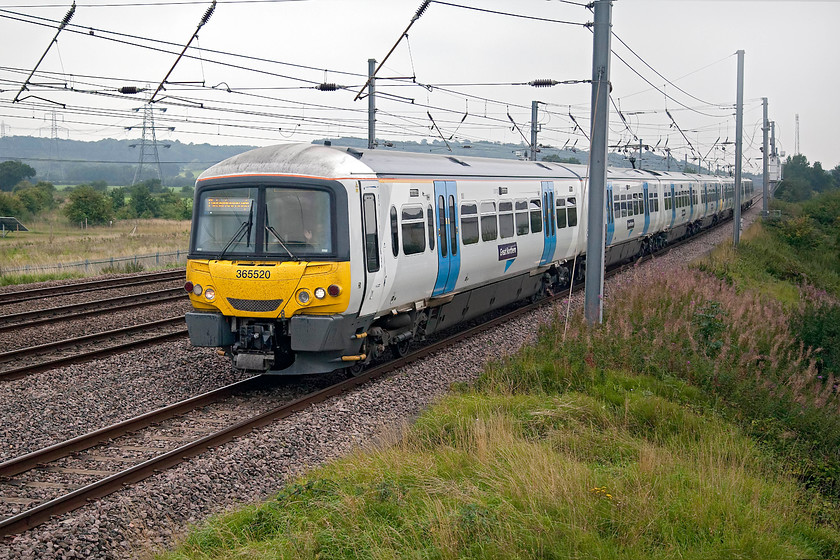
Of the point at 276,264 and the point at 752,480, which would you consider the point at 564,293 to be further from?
the point at 752,480

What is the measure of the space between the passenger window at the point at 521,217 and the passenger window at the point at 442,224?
3404 millimetres

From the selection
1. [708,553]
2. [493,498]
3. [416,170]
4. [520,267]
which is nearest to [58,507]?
[493,498]

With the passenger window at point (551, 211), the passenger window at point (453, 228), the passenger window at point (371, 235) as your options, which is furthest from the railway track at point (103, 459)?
the passenger window at point (551, 211)

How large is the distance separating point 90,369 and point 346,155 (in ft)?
15.6

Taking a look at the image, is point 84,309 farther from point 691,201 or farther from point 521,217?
point 691,201

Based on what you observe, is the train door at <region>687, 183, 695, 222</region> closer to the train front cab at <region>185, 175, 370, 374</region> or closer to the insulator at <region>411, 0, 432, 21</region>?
the insulator at <region>411, 0, 432, 21</region>

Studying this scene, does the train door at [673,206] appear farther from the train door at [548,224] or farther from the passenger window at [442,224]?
the passenger window at [442,224]

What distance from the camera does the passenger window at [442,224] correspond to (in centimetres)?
1295

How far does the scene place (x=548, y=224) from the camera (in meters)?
18.1

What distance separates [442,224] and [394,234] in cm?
172

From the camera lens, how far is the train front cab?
33.3ft

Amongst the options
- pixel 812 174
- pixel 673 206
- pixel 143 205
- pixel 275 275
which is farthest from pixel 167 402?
pixel 812 174

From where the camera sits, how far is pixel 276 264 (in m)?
10.2

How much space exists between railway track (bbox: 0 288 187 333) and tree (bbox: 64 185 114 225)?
35289 mm
